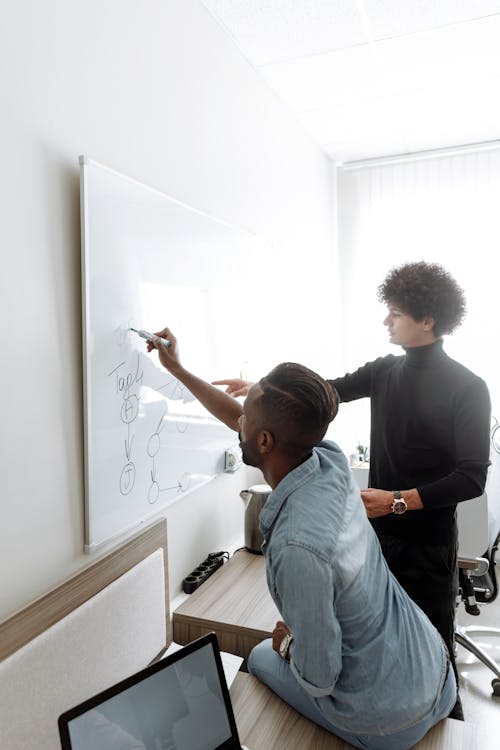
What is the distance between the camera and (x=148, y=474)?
5.57 ft

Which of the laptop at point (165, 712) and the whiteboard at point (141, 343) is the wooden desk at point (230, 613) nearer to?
the whiteboard at point (141, 343)

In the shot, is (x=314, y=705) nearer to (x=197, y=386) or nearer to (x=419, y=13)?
(x=197, y=386)

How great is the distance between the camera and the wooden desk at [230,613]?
1756 mm

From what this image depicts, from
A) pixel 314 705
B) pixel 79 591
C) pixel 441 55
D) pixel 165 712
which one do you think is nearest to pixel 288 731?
pixel 314 705

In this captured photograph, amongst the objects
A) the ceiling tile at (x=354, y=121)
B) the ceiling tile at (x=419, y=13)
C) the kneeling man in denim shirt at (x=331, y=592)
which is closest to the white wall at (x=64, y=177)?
the kneeling man in denim shirt at (x=331, y=592)

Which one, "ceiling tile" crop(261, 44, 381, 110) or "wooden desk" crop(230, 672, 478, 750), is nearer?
"wooden desk" crop(230, 672, 478, 750)

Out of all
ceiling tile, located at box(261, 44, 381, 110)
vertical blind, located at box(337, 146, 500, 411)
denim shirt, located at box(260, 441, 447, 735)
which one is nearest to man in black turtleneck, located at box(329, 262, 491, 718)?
denim shirt, located at box(260, 441, 447, 735)

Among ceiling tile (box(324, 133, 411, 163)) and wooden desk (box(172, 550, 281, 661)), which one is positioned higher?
ceiling tile (box(324, 133, 411, 163))

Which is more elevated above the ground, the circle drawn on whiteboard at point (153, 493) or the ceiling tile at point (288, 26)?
the ceiling tile at point (288, 26)

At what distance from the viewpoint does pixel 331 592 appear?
40.1 inches

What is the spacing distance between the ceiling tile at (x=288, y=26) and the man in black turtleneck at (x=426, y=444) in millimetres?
1028

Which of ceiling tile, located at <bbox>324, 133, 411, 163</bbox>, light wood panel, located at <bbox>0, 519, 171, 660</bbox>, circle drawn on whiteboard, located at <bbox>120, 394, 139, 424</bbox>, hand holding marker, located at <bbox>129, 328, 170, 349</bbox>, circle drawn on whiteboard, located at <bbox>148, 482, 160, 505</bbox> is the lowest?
light wood panel, located at <bbox>0, 519, 171, 660</bbox>

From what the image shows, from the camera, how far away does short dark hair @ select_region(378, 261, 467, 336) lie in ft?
6.12

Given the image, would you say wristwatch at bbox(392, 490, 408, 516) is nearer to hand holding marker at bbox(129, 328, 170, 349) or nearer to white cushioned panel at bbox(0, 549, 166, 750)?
white cushioned panel at bbox(0, 549, 166, 750)
